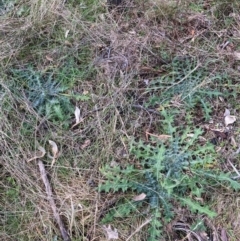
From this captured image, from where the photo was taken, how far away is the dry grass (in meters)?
2.06

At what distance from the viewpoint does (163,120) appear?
89.0 inches

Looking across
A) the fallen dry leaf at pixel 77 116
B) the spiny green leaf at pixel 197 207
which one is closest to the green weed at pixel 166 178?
the spiny green leaf at pixel 197 207

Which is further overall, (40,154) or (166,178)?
(40,154)

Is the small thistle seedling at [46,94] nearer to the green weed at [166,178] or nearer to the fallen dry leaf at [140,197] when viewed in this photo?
the green weed at [166,178]

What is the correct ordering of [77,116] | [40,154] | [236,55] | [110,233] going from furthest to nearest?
[236,55] → [77,116] → [40,154] → [110,233]

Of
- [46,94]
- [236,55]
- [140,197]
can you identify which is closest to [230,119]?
[236,55]

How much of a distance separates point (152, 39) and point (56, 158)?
0.92 m

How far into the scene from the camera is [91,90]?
2395mm

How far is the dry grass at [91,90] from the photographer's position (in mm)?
2064

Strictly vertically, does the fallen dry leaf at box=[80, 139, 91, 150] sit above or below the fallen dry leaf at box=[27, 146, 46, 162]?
below

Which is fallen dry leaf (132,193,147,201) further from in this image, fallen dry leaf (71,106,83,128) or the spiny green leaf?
fallen dry leaf (71,106,83,128)

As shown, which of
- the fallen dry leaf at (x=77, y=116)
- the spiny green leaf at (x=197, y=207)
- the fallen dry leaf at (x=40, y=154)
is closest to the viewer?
the spiny green leaf at (x=197, y=207)

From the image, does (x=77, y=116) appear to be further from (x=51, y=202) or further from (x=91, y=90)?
(x=51, y=202)

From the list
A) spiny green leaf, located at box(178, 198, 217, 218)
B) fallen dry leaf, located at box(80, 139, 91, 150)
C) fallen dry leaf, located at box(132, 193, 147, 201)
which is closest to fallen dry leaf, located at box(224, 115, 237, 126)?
spiny green leaf, located at box(178, 198, 217, 218)
